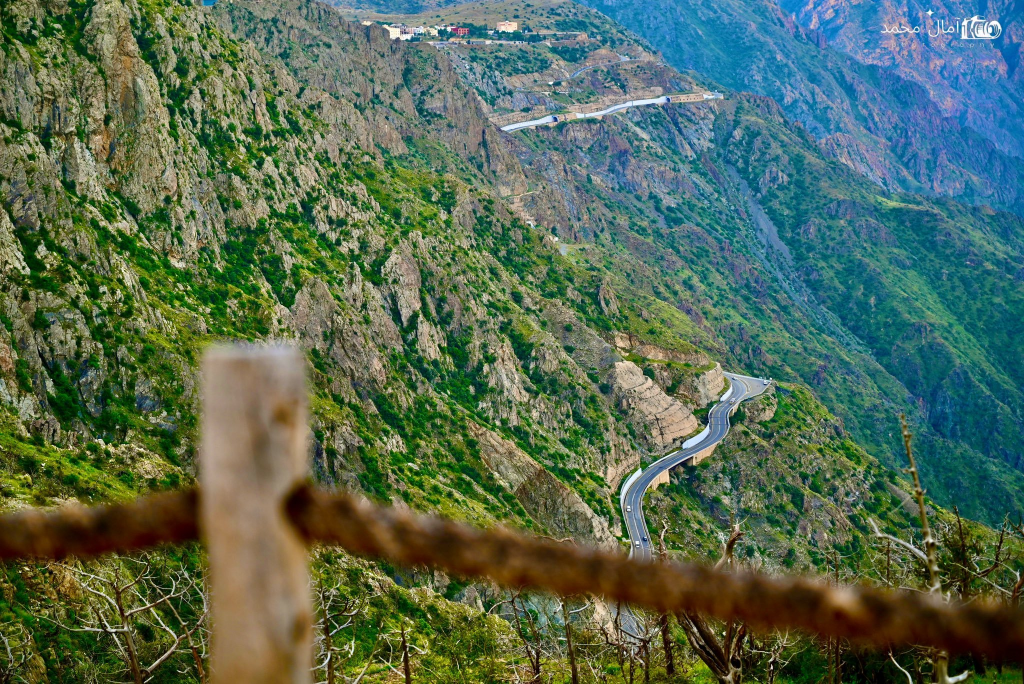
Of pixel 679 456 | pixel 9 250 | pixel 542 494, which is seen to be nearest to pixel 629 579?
pixel 9 250

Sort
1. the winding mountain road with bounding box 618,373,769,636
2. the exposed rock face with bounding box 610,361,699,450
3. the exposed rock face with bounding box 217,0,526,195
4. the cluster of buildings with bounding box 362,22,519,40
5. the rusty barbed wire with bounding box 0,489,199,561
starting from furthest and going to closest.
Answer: the cluster of buildings with bounding box 362,22,519,40, the exposed rock face with bounding box 217,0,526,195, the exposed rock face with bounding box 610,361,699,450, the winding mountain road with bounding box 618,373,769,636, the rusty barbed wire with bounding box 0,489,199,561

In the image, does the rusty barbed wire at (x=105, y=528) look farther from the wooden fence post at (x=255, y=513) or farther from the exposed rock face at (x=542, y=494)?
the exposed rock face at (x=542, y=494)

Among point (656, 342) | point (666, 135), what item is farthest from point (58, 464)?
point (666, 135)

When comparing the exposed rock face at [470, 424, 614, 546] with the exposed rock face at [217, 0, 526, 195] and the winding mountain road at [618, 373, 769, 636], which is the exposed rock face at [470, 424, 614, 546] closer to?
the winding mountain road at [618, 373, 769, 636]

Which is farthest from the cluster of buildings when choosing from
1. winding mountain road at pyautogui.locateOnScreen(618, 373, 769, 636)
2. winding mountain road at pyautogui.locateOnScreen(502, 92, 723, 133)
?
winding mountain road at pyautogui.locateOnScreen(618, 373, 769, 636)

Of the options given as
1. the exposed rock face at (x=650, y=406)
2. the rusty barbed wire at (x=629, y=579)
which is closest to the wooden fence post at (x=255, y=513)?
the rusty barbed wire at (x=629, y=579)

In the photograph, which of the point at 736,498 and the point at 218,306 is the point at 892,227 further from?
the point at 218,306
